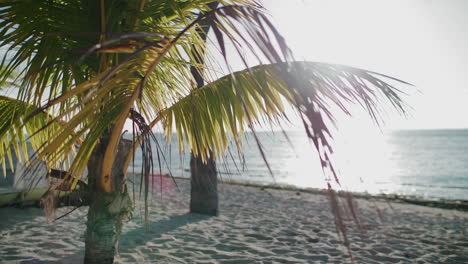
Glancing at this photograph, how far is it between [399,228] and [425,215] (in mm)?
2114

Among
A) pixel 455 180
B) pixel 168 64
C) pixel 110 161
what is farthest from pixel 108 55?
pixel 455 180

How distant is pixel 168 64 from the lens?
6.50 feet

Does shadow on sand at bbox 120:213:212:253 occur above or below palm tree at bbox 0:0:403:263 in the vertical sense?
below

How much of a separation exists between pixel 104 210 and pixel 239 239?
7.49ft

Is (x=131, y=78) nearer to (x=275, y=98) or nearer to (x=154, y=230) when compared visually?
(x=275, y=98)

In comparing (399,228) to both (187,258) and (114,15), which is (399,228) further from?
(114,15)

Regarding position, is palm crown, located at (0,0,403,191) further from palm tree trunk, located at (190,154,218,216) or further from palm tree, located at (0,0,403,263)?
palm tree trunk, located at (190,154,218,216)

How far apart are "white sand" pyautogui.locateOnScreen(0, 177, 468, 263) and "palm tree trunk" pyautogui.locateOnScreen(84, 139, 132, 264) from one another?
1.24 feet

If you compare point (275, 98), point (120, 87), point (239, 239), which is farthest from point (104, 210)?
point (239, 239)

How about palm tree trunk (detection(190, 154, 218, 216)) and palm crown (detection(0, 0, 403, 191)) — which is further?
palm tree trunk (detection(190, 154, 218, 216))

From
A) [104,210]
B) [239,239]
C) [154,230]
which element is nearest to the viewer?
[104,210]

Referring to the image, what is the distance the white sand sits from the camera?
10.4 ft

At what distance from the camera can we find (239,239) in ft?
12.6

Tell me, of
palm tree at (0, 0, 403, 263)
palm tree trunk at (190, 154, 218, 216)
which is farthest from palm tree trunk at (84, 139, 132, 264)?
palm tree trunk at (190, 154, 218, 216)
